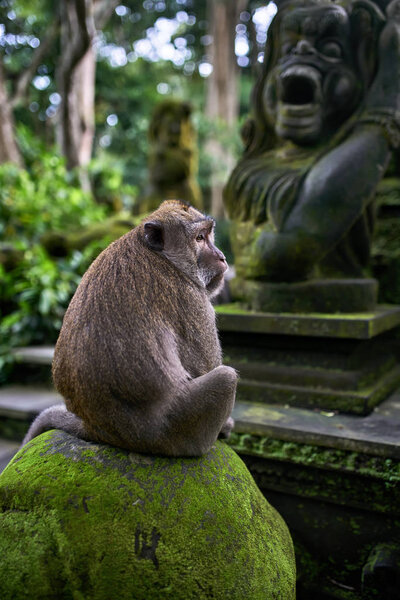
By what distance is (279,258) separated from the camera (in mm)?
2660

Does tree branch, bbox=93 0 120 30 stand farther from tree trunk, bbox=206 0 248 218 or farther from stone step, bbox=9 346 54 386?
stone step, bbox=9 346 54 386

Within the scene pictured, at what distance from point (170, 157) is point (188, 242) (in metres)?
6.93

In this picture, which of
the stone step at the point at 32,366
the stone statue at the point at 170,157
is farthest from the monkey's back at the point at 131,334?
the stone statue at the point at 170,157

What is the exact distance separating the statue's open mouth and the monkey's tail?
1990mm

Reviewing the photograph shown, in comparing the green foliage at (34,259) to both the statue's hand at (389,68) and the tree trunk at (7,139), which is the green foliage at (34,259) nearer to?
the tree trunk at (7,139)

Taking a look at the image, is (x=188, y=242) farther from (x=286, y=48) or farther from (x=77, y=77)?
(x=77, y=77)

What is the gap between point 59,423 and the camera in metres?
1.75

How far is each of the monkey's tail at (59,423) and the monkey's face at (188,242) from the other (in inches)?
24.5

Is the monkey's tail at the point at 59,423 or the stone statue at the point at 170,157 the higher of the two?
the stone statue at the point at 170,157

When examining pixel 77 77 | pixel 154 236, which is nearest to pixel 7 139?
pixel 77 77

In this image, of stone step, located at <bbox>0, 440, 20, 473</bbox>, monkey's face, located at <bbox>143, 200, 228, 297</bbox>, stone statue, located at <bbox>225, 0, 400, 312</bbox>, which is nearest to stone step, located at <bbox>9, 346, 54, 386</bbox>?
stone step, located at <bbox>0, 440, 20, 473</bbox>

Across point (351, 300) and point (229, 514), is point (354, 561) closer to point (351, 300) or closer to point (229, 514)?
point (229, 514)

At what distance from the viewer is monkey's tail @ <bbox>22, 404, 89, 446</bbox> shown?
167 centimetres

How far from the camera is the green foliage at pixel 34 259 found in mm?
4855
